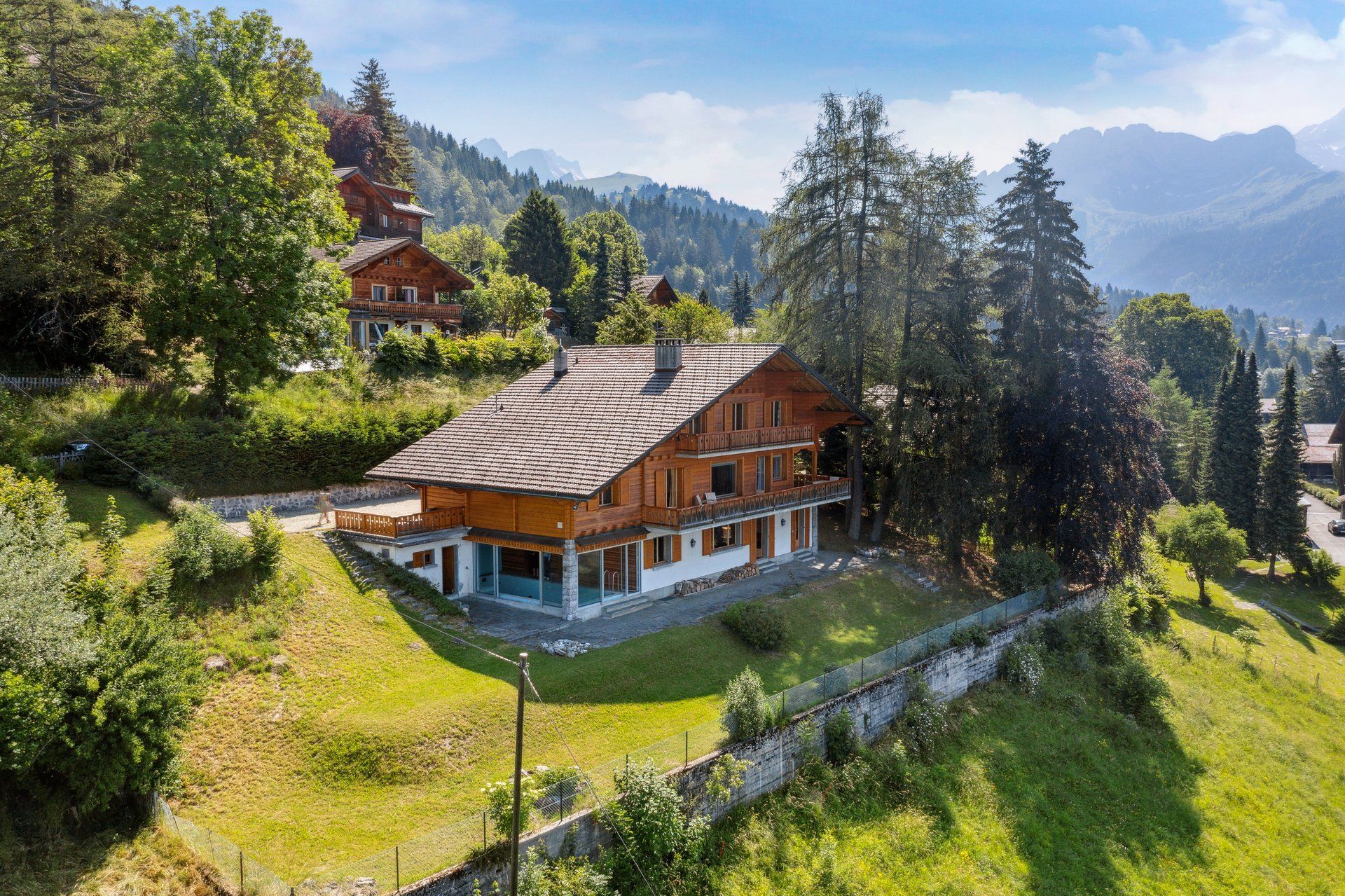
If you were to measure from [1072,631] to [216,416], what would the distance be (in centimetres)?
3630

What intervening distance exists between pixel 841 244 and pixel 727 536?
16285mm

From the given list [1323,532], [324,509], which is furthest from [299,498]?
[1323,532]

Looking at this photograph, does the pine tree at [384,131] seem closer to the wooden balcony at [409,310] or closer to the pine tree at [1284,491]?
the wooden balcony at [409,310]

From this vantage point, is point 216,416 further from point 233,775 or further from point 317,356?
point 233,775

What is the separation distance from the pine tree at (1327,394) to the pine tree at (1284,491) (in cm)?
6142

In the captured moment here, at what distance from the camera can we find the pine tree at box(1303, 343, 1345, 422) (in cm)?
10225

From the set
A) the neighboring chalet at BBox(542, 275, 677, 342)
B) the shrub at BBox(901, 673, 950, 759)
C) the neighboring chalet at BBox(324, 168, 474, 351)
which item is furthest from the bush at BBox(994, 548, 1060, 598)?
the neighboring chalet at BBox(542, 275, 677, 342)

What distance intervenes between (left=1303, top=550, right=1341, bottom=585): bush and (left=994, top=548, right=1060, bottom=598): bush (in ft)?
97.3

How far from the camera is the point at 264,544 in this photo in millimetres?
22609

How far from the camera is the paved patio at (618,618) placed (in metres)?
25.2

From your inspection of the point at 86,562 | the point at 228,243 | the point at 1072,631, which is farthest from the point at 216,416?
the point at 1072,631

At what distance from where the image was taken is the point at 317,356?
33625mm

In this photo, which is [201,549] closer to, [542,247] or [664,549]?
[664,549]

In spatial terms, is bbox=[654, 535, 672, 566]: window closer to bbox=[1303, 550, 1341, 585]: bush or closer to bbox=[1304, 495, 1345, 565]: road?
bbox=[1303, 550, 1341, 585]: bush
